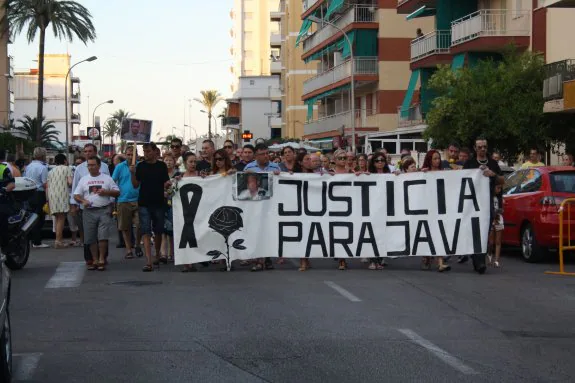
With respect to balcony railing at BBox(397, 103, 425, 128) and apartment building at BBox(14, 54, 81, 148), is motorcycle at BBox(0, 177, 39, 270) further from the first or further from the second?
apartment building at BBox(14, 54, 81, 148)

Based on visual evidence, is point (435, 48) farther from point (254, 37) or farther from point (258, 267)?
point (254, 37)

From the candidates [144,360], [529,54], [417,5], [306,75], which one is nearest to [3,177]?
[144,360]

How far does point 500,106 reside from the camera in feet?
107

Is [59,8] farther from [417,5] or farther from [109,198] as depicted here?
[109,198]

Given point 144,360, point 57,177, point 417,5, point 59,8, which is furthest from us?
point 59,8

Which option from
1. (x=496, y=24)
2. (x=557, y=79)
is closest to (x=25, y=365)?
(x=557, y=79)

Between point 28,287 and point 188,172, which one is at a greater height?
point 188,172

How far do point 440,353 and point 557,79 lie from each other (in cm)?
2259

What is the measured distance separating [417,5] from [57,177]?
3028 centimetres

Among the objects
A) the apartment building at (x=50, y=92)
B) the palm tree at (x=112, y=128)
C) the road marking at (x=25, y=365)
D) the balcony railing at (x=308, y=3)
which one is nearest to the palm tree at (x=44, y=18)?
the balcony railing at (x=308, y=3)

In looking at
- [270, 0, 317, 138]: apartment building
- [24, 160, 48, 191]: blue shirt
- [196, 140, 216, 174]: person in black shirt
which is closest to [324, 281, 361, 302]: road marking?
[196, 140, 216, 174]: person in black shirt

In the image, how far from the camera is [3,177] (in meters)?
17.3

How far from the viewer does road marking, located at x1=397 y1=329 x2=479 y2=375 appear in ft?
28.1

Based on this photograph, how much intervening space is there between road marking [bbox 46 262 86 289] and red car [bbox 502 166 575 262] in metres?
7.50
